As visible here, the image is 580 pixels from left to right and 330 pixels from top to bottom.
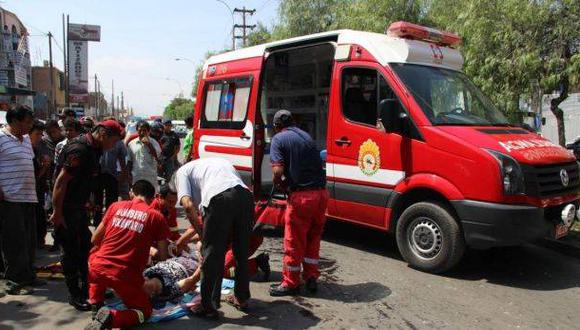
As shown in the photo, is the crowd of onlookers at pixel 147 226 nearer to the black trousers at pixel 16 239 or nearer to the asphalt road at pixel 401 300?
the black trousers at pixel 16 239

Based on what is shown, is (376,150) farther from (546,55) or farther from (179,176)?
(546,55)

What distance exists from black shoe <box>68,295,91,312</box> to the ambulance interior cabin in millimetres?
4577

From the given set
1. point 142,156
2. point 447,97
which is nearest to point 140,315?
point 142,156

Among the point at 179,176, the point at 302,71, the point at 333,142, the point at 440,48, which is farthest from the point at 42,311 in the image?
the point at 302,71

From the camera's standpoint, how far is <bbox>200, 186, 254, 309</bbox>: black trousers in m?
3.98

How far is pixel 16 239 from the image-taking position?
4.54 meters

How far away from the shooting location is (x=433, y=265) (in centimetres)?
530

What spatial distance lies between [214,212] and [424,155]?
244 cm

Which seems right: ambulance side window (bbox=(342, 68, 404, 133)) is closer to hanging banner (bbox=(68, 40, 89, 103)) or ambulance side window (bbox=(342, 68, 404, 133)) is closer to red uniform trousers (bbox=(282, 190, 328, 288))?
red uniform trousers (bbox=(282, 190, 328, 288))

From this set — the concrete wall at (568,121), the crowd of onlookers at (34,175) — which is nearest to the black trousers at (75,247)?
the crowd of onlookers at (34,175)

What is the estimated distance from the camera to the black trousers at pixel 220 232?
3.98m

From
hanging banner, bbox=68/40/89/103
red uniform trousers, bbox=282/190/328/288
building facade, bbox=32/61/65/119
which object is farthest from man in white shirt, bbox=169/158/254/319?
hanging banner, bbox=68/40/89/103

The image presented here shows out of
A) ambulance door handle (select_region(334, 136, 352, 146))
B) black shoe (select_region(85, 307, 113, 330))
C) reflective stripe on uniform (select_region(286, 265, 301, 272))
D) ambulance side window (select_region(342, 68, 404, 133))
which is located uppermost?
ambulance side window (select_region(342, 68, 404, 133))

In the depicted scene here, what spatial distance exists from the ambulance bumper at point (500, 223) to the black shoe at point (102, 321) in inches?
132
